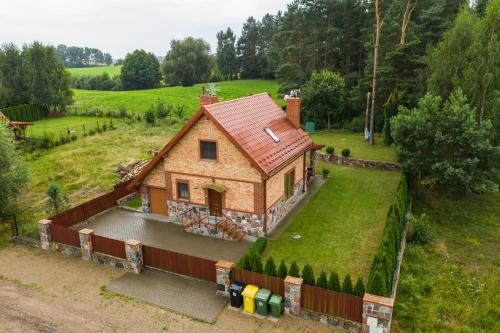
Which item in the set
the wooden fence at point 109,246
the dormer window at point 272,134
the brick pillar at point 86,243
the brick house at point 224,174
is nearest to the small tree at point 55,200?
the brick house at point 224,174

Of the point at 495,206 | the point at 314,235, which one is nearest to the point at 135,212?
the point at 314,235

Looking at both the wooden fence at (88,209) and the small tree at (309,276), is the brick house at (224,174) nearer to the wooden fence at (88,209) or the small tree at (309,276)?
the wooden fence at (88,209)

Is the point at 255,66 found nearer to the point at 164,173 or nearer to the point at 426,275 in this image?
the point at 164,173

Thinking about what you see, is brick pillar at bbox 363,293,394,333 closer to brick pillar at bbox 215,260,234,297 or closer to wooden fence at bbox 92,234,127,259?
brick pillar at bbox 215,260,234,297

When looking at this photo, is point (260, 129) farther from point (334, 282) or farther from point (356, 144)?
point (356, 144)

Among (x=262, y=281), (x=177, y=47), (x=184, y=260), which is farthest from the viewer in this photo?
(x=177, y=47)

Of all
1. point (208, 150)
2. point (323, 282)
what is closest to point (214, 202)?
point (208, 150)
